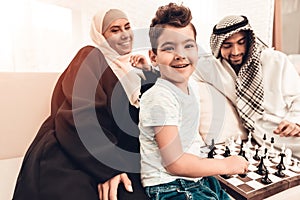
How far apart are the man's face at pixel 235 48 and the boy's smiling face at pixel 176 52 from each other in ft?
2.10

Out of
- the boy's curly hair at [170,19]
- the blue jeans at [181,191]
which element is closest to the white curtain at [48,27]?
the boy's curly hair at [170,19]

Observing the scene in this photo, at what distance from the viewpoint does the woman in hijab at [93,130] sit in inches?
34.4

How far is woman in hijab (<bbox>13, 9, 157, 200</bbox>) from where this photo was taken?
875mm

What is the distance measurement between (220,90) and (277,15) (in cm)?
125

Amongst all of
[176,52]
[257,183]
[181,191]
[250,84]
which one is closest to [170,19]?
[176,52]

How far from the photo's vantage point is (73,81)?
42.6 inches

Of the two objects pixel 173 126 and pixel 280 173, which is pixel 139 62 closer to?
pixel 173 126

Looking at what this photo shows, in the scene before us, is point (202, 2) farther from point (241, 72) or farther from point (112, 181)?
point (112, 181)

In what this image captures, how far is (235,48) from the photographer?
56.0 inches

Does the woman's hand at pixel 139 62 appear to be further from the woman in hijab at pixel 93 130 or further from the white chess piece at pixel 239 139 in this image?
the white chess piece at pixel 239 139

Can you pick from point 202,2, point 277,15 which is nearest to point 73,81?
point 202,2

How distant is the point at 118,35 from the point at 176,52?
0.51 metres

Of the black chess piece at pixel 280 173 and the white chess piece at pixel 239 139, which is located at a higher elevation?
the white chess piece at pixel 239 139

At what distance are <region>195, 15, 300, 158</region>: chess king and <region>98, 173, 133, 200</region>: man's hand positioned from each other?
88 centimetres
